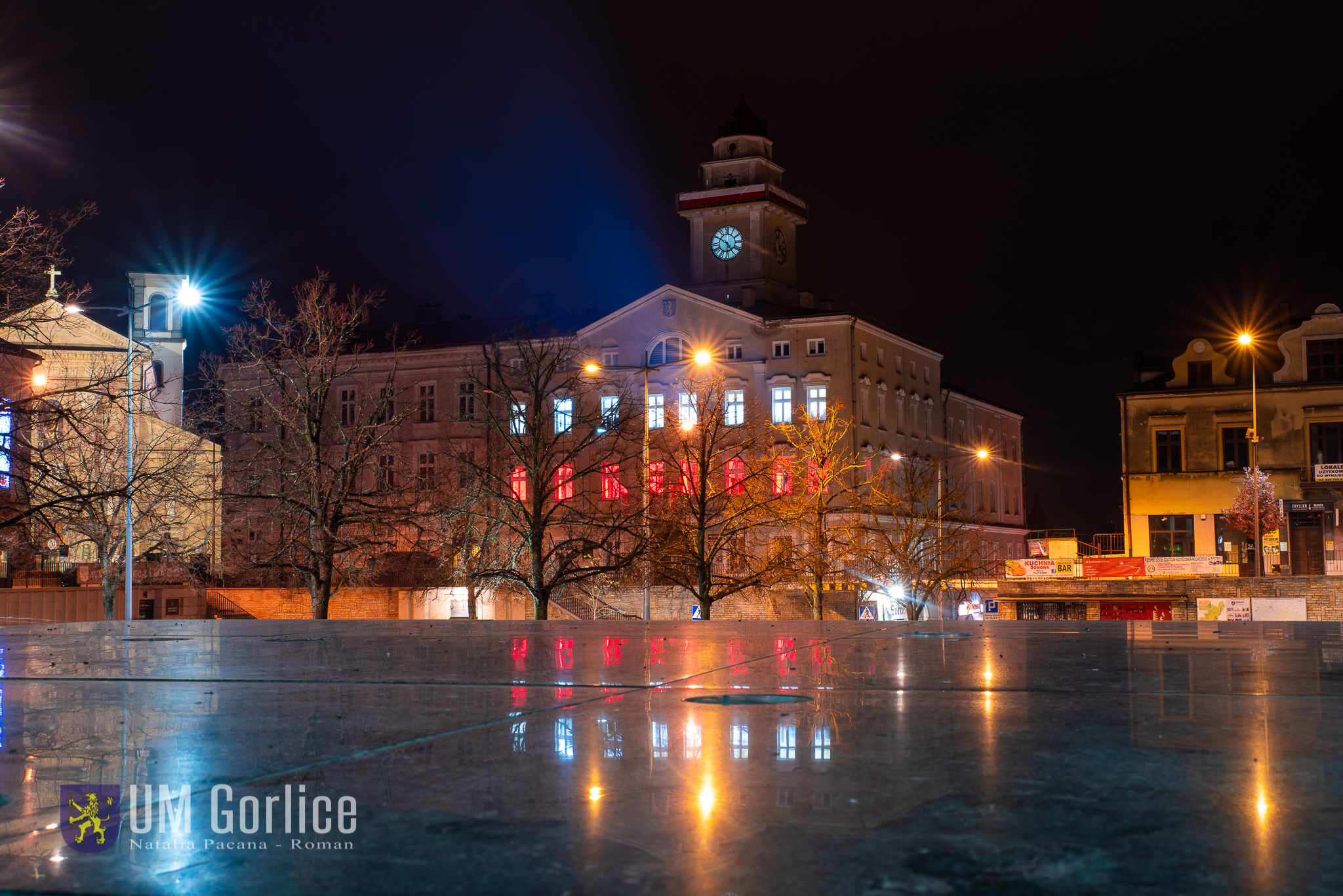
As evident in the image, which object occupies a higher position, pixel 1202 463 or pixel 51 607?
pixel 1202 463

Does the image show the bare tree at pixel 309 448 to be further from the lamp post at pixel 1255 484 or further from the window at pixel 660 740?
the lamp post at pixel 1255 484

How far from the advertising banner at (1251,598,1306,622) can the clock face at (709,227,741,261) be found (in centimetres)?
3784

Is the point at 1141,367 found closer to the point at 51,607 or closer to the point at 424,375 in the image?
the point at 424,375

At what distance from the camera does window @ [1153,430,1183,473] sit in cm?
6034

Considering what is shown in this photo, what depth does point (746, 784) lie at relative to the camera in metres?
3.97

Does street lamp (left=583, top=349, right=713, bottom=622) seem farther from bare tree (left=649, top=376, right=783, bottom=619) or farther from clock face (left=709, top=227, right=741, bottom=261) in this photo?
clock face (left=709, top=227, right=741, bottom=261)

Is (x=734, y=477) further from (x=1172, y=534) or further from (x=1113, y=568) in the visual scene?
(x=1172, y=534)

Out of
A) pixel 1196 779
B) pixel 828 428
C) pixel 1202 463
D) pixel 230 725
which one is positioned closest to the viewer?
pixel 1196 779

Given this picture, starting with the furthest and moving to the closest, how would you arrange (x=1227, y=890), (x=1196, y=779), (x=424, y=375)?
(x=424, y=375), (x=1196, y=779), (x=1227, y=890)

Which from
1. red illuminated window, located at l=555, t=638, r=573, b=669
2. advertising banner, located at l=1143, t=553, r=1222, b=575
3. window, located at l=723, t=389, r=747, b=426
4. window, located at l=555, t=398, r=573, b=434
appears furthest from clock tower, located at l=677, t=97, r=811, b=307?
red illuminated window, located at l=555, t=638, r=573, b=669

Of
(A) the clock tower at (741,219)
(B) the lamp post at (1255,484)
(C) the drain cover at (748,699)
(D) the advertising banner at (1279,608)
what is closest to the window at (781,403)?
(A) the clock tower at (741,219)

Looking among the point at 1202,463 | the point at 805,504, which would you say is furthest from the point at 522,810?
the point at 1202,463

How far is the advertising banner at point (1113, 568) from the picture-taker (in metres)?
48.9

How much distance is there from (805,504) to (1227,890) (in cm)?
4183
